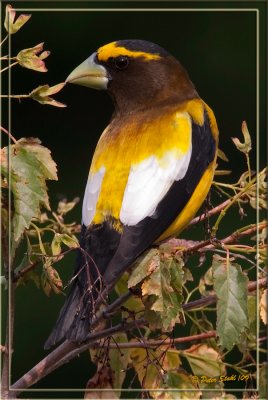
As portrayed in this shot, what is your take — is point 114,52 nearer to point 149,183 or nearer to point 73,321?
point 149,183

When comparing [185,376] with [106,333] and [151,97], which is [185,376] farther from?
[151,97]

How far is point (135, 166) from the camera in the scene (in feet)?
A: 6.76

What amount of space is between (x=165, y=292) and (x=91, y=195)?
18.9 inches

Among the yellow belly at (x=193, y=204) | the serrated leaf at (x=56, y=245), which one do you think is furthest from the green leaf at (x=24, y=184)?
the yellow belly at (x=193, y=204)

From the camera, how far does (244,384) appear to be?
1.92 meters

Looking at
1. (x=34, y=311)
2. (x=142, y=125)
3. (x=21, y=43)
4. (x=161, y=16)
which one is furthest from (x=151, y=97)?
(x=34, y=311)

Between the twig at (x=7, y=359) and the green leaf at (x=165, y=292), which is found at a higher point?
the green leaf at (x=165, y=292)

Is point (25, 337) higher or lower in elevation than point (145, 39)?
lower

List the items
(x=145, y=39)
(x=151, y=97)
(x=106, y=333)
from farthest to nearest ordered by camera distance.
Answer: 1. (x=151, y=97)
2. (x=145, y=39)
3. (x=106, y=333)

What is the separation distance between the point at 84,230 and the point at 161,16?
2.12 ft

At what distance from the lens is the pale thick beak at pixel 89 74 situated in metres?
2.23

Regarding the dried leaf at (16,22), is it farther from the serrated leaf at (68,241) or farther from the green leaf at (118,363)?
the green leaf at (118,363)

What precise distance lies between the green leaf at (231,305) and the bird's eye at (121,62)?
0.88 meters

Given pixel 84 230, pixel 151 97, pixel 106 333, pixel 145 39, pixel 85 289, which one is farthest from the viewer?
pixel 151 97
